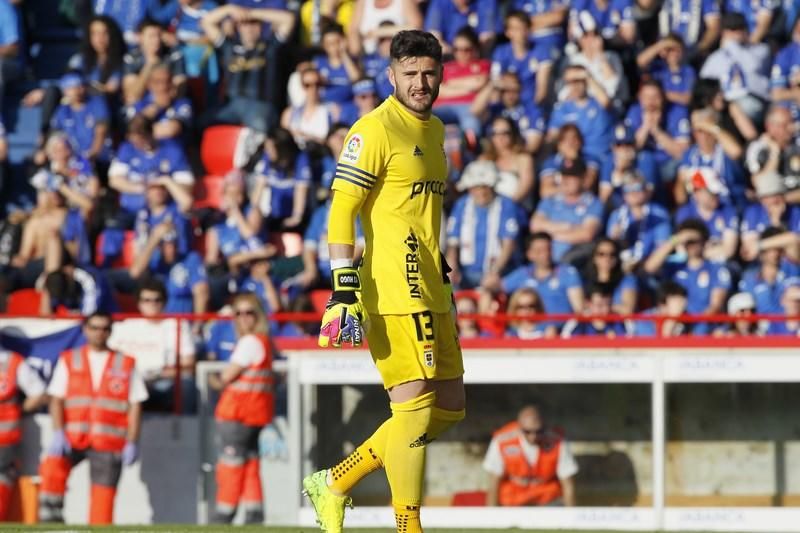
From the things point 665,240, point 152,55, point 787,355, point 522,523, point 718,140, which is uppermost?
point 152,55

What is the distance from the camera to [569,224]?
12766mm

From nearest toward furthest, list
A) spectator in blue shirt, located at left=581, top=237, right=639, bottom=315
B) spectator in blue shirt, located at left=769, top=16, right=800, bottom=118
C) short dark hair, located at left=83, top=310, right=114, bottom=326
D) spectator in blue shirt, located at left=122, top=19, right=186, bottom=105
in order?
short dark hair, located at left=83, top=310, right=114, bottom=326, spectator in blue shirt, located at left=581, top=237, right=639, bottom=315, spectator in blue shirt, located at left=769, top=16, right=800, bottom=118, spectator in blue shirt, located at left=122, top=19, right=186, bottom=105

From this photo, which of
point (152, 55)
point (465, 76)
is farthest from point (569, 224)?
point (152, 55)

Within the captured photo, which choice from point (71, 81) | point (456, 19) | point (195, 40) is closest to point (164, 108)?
point (71, 81)

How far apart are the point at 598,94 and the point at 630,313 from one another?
2.40 meters

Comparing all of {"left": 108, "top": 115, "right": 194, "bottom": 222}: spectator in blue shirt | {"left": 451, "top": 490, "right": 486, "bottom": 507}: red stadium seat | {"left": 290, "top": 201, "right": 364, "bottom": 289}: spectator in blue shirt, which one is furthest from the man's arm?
{"left": 108, "top": 115, "right": 194, "bottom": 222}: spectator in blue shirt

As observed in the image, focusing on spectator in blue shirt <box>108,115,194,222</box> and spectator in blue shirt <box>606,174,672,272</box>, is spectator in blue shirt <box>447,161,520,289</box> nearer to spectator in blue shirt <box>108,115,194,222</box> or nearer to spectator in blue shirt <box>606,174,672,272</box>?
spectator in blue shirt <box>606,174,672,272</box>

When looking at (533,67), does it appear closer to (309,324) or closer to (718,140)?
(718,140)

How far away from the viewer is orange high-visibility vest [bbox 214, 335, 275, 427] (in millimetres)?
11602

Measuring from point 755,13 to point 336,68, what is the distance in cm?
379

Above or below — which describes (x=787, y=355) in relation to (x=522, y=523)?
above

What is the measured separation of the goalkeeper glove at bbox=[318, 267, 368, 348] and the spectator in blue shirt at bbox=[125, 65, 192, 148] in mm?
7763

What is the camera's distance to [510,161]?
13.3m

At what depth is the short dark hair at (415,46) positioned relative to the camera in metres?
6.72
